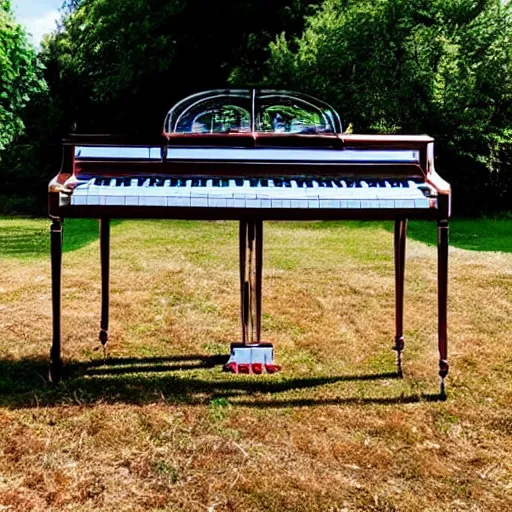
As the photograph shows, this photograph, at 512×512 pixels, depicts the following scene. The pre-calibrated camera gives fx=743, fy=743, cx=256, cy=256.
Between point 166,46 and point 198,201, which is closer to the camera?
point 198,201

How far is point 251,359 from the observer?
164 inches

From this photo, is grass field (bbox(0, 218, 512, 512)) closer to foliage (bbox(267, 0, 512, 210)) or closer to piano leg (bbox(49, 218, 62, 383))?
piano leg (bbox(49, 218, 62, 383))

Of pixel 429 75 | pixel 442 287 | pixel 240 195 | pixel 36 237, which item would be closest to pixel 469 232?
pixel 429 75

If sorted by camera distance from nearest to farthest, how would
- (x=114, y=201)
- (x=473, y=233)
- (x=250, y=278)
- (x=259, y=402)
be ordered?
(x=114, y=201) → (x=259, y=402) → (x=250, y=278) → (x=473, y=233)

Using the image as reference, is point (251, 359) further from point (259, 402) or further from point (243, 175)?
point (243, 175)

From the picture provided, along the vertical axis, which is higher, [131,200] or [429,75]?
[429,75]

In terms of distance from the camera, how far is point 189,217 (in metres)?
3.45

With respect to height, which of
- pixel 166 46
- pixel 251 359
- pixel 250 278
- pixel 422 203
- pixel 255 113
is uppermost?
pixel 166 46

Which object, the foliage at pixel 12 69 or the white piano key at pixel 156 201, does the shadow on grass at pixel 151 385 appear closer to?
the white piano key at pixel 156 201

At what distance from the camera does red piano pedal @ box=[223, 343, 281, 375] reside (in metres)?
4.16

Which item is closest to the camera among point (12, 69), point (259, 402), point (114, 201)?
point (114, 201)

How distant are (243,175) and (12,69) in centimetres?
1083

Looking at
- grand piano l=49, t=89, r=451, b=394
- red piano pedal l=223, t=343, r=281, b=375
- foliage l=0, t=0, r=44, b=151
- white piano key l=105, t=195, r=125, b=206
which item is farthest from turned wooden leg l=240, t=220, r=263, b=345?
foliage l=0, t=0, r=44, b=151

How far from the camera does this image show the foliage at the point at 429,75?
14.5 meters
